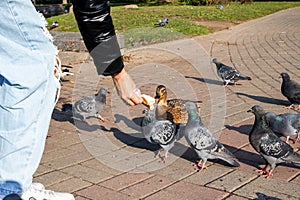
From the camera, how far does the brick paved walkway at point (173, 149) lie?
3883 mm

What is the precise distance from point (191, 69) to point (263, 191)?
5.44 m

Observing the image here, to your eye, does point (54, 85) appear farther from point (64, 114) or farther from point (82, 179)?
point (64, 114)

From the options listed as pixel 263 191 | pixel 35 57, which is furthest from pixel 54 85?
pixel 263 191

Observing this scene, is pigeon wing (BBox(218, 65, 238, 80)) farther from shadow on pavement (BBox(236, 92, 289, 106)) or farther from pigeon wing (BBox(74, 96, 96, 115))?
pigeon wing (BBox(74, 96, 96, 115))

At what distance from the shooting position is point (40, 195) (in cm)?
331

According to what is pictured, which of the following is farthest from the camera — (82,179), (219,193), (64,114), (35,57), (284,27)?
(284,27)

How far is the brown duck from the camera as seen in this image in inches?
196

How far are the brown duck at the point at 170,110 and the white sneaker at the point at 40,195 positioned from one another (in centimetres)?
159

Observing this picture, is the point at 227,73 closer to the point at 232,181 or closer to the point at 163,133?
the point at 163,133

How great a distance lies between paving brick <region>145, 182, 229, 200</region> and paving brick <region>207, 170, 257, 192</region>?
0.10 meters

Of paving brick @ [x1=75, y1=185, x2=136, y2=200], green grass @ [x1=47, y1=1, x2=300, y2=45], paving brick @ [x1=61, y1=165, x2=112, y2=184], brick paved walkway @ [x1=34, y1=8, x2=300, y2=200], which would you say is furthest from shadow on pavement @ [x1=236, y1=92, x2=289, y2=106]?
green grass @ [x1=47, y1=1, x2=300, y2=45]

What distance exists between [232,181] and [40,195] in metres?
1.68

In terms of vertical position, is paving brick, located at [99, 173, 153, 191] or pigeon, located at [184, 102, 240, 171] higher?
pigeon, located at [184, 102, 240, 171]

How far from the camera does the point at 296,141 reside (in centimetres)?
511
